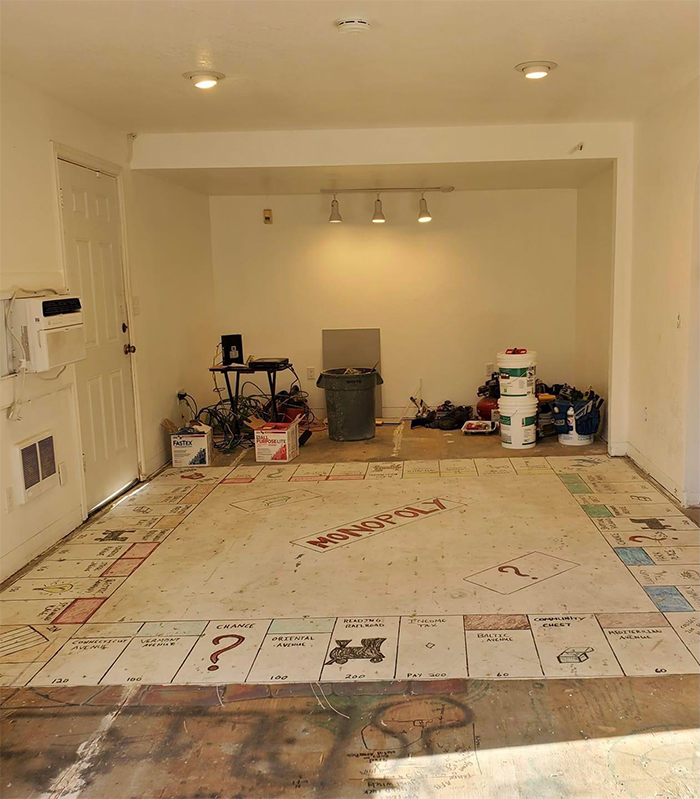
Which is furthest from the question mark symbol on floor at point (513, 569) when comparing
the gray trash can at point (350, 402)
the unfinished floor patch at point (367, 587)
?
the gray trash can at point (350, 402)

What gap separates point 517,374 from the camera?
236 inches

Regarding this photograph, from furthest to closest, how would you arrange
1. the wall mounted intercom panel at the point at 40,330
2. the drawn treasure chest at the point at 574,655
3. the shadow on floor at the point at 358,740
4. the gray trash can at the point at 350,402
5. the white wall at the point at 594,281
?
the gray trash can at the point at 350,402 → the white wall at the point at 594,281 → the wall mounted intercom panel at the point at 40,330 → the drawn treasure chest at the point at 574,655 → the shadow on floor at the point at 358,740

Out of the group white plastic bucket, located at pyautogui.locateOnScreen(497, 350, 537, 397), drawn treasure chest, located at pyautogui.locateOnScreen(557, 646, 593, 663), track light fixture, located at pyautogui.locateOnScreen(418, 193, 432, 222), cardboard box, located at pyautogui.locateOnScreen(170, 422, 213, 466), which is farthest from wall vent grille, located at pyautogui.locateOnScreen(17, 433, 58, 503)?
track light fixture, located at pyautogui.locateOnScreen(418, 193, 432, 222)

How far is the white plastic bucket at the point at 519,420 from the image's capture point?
19.7 ft

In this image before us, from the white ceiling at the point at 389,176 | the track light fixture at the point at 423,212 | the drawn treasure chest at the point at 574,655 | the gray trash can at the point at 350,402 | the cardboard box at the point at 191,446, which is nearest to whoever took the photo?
the drawn treasure chest at the point at 574,655

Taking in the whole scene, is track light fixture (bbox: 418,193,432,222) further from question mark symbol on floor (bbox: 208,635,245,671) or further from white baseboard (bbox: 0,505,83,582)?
question mark symbol on floor (bbox: 208,635,245,671)

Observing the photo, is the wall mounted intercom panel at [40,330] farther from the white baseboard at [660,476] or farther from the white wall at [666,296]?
the white baseboard at [660,476]

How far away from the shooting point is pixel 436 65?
374 cm

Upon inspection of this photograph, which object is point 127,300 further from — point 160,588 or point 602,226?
point 602,226

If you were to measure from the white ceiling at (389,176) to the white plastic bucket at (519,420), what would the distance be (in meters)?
1.88

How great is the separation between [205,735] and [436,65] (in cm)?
326

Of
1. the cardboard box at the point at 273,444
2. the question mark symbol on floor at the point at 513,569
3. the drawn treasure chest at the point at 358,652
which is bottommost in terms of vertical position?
the drawn treasure chest at the point at 358,652

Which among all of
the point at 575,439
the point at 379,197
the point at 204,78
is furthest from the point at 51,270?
the point at 575,439

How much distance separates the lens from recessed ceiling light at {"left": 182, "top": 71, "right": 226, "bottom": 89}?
3.80m
